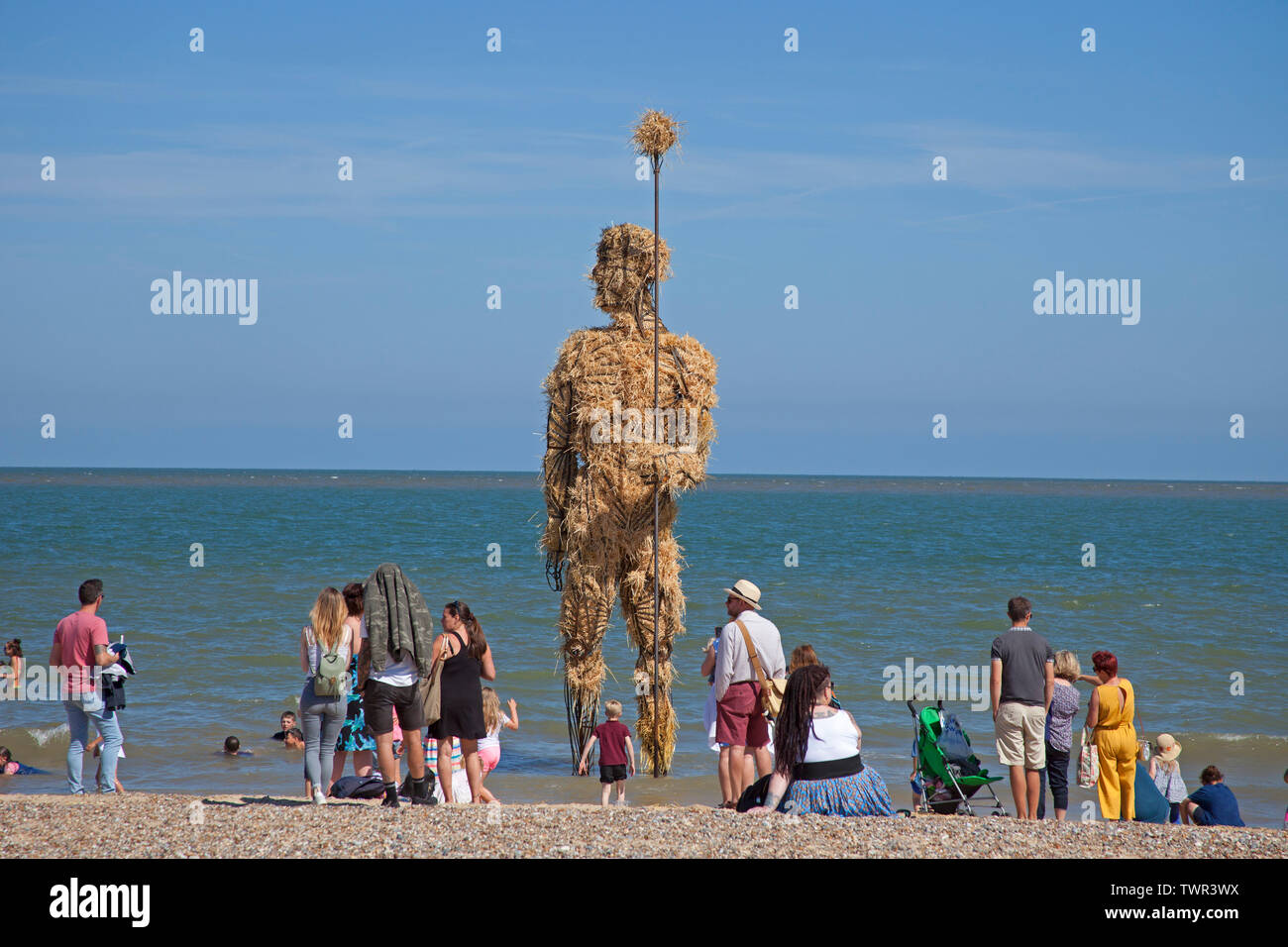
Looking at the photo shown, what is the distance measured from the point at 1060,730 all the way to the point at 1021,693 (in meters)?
0.51

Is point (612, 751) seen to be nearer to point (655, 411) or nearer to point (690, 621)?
point (655, 411)

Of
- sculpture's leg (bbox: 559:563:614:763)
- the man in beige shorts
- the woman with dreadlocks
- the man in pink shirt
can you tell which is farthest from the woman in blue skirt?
the man in beige shorts

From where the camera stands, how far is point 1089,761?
7.51 m

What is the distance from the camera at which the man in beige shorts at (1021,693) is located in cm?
721

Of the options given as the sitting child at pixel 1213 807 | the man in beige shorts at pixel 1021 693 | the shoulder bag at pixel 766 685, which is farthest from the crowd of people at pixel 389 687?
the sitting child at pixel 1213 807

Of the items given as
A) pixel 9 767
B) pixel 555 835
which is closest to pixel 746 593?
pixel 555 835

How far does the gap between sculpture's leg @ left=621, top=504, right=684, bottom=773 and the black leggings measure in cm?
291

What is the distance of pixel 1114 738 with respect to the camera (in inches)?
287

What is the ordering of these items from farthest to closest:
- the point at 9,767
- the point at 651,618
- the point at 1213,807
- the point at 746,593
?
the point at 9,767 → the point at 651,618 → the point at 1213,807 → the point at 746,593

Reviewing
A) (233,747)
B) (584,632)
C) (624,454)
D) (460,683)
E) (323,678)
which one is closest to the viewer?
(323,678)

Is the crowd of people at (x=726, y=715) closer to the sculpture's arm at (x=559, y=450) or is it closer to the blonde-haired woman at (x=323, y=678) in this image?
the blonde-haired woman at (x=323, y=678)

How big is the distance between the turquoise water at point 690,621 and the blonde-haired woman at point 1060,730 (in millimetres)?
1925
